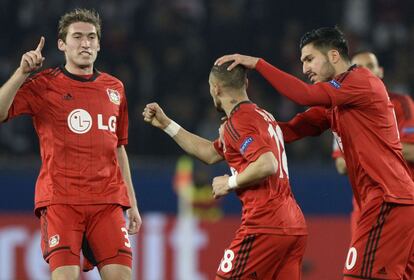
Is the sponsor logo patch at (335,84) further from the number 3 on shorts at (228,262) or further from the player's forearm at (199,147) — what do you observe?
the number 3 on shorts at (228,262)

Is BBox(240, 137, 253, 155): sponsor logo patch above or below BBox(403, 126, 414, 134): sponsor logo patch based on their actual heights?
below

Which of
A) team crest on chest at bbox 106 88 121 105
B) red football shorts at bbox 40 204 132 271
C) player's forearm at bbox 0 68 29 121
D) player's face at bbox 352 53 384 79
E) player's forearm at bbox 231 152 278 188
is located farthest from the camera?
player's face at bbox 352 53 384 79

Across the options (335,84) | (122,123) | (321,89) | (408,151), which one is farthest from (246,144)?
(408,151)

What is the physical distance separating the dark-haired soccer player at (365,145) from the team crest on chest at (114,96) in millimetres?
943

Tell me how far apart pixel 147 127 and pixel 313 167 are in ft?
7.23

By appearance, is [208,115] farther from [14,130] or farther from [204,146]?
[204,146]

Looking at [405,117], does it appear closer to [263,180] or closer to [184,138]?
[184,138]

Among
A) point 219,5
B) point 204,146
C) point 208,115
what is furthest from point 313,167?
point 204,146

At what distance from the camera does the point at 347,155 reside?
253 inches

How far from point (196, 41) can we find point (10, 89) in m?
8.27

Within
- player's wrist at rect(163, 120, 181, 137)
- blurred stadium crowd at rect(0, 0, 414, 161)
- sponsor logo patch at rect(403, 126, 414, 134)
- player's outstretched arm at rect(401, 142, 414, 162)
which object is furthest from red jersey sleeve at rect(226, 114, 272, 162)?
blurred stadium crowd at rect(0, 0, 414, 161)

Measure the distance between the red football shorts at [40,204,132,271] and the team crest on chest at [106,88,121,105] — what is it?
701mm

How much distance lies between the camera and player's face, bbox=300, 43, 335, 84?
6438 mm

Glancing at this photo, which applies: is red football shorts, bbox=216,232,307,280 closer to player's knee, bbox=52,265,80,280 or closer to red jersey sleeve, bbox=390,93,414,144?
player's knee, bbox=52,265,80,280
